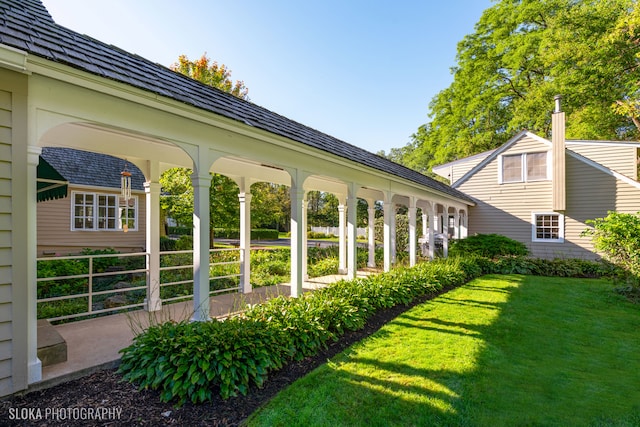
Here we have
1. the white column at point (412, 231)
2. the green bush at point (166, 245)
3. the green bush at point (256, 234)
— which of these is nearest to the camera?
the white column at point (412, 231)

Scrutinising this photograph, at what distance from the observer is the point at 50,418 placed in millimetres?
2629

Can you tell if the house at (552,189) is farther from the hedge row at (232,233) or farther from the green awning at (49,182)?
the hedge row at (232,233)

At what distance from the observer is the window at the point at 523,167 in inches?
561

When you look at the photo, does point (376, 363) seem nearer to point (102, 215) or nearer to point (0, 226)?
point (0, 226)

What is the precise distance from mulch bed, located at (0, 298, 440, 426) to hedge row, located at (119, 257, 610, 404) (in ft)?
0.30

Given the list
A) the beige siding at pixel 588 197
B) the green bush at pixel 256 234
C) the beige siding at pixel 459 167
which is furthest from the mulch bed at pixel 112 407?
the green bush at pixel 256 234

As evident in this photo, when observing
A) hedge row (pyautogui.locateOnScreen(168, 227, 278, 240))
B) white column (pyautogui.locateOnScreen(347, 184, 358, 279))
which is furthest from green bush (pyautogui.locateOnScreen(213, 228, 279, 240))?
white column (pyautogui.locateOnScreen(347, 184, 358, 279))

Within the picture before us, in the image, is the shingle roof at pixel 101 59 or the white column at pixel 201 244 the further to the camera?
the white column at pixel 201 244

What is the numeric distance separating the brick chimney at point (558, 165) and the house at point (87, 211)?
16.8 meters

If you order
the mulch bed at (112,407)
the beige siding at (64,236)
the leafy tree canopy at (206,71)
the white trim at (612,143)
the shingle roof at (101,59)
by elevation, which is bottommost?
the mulch bed at (112,407)

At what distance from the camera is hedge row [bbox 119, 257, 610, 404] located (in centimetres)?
306

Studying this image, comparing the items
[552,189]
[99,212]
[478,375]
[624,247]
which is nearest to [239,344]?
[478,375]

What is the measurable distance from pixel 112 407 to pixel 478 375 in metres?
3.83

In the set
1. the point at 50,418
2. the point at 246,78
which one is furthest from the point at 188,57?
the point at 50,418
